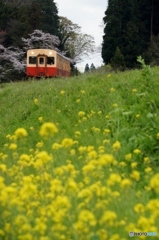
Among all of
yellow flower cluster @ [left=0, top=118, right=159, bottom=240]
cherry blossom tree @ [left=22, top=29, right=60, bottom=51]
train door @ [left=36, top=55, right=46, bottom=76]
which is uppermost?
cherry blossom tree @ [left=22, top=29, right=60, bottom=51]

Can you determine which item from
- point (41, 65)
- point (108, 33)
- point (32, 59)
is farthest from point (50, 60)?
point (108, 33)

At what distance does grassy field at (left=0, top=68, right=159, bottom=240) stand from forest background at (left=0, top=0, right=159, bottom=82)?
14.6 meters

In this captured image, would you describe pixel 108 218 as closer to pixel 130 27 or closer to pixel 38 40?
pixel 130 27

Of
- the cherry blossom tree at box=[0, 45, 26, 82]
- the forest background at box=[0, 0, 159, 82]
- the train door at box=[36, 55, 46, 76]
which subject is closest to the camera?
the train door at box=[36, 55, 46, 76]

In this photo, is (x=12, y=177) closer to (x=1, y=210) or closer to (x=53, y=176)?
(x=53, y=176)

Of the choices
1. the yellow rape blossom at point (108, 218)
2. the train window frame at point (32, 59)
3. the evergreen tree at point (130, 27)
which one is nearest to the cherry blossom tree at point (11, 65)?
the train window frame at point (32, 59)

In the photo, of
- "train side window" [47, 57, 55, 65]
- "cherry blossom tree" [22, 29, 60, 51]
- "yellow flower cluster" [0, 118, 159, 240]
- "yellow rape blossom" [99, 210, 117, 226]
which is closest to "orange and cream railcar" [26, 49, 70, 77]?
"train side window" [47, 57, 55, 65]

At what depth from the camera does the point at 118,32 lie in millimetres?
27875

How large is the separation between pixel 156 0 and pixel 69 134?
78.0 ft

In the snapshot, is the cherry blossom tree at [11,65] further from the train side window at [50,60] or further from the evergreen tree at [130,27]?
the train side window at [50,60]

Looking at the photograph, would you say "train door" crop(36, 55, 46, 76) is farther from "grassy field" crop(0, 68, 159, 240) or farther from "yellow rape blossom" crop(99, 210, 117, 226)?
"yellow rape blossom" crop(99, 210, 117, 226)

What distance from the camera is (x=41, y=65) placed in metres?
24.5

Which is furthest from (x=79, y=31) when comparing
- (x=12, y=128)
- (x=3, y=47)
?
(x=12, y=128)

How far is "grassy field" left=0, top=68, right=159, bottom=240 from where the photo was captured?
2309 mm
